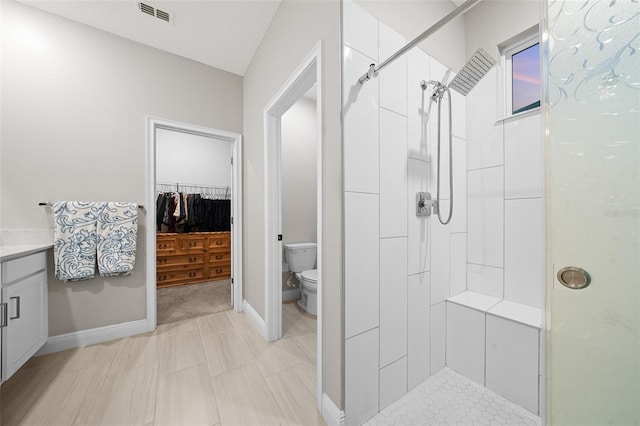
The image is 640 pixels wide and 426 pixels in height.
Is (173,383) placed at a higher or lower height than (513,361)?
lower

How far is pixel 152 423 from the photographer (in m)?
1.15

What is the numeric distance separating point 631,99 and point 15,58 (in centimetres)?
322

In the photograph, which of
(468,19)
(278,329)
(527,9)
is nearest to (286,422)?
(278,329)

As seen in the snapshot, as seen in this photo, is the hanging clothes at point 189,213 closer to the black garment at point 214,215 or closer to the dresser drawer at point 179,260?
the black garment at point 214,215

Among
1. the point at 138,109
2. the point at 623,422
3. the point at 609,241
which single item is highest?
the point at 138,109

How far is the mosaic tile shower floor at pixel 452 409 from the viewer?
1.17m

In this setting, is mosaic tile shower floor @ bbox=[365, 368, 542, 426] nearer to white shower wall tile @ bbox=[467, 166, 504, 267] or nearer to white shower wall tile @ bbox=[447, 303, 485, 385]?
white shower wall tile @ bbox=[447, 303, 485, 385]

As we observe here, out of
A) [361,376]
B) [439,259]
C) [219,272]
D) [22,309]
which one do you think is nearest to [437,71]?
[439,259]

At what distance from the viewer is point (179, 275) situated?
3461 millimetres

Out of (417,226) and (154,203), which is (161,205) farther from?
(417,226)

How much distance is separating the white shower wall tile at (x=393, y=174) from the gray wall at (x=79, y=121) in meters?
1.97

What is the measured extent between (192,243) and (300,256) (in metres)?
1.97

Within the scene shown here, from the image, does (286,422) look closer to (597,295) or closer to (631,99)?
(597,295)

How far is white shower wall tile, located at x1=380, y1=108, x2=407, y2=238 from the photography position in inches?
48.5
